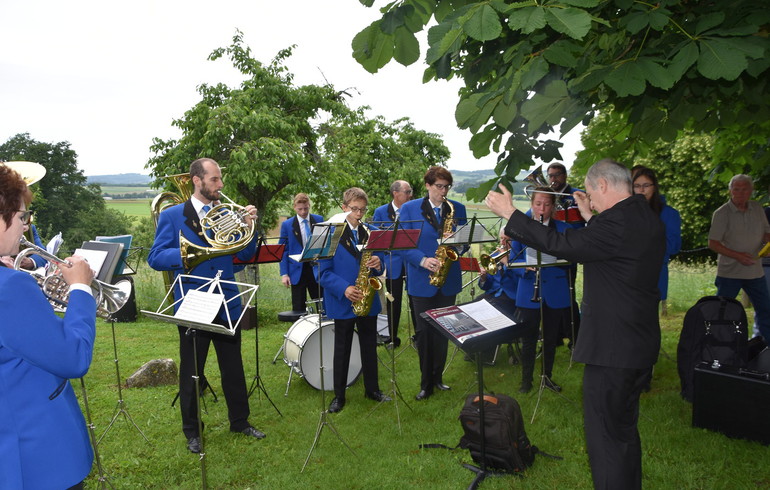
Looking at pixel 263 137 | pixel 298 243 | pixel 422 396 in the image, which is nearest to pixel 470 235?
pixel 422 396

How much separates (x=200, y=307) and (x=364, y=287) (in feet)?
6.54

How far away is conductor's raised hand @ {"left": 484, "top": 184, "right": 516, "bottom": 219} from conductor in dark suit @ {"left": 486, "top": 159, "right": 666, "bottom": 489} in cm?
8

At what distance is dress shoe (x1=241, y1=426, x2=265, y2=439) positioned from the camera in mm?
4855

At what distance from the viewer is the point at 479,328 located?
3902 millimetres

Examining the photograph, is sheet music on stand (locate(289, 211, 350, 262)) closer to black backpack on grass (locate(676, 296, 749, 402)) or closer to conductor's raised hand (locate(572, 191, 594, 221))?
conductor's raised hand (locate(572, 191, 594, 221))

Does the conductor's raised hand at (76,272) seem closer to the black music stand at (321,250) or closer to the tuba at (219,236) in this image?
the tuba at (219,236)

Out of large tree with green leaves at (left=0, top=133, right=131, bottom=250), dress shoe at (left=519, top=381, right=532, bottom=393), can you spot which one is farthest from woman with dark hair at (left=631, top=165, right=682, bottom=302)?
large tree with green leaves at (left=0, top=133, right=131, bottom=250)

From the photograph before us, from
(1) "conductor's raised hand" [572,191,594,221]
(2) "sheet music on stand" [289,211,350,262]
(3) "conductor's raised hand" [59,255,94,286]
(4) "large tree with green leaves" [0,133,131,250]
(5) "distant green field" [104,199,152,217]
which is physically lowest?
(5) "distant green field" [104,199,152,217]

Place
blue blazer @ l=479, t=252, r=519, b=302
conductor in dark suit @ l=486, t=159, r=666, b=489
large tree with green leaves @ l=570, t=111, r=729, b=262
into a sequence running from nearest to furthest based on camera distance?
conductor in dark suit @ l=486, t=159, r=666, b=489
blue blazer @ l=479, t=252, r=519, b=302
large tree with green leaves @ l=570, t=111, r=729, b=262

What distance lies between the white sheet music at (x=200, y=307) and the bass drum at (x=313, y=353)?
95.9 inches

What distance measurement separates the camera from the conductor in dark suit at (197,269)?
4426mm

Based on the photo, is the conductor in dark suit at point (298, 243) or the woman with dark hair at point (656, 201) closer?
the woman with dark hair at point (656, 201)

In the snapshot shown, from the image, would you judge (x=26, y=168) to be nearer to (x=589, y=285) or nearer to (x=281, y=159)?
(x=589, y=285)

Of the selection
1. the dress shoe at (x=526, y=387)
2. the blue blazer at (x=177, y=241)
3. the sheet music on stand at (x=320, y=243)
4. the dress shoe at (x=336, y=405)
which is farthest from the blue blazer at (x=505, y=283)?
the blue blazer at (x=177, y=241)
